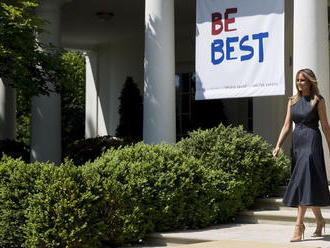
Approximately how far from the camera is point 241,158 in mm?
9227

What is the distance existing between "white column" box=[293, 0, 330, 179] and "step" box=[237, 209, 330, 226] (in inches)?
70.0

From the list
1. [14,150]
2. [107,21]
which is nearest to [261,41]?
[14,150]

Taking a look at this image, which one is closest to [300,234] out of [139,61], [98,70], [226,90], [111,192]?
[111,192]

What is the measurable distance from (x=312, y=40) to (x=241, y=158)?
2.37 m

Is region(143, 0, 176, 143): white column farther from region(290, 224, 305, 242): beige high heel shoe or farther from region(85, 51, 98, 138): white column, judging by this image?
region(85, 51, 98, 138): white column

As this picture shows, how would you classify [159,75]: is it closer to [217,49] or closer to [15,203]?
[217,49]

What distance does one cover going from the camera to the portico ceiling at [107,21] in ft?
53.2

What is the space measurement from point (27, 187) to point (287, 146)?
8513 millimetres

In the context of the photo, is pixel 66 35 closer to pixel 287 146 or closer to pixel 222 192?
pixel 287 146

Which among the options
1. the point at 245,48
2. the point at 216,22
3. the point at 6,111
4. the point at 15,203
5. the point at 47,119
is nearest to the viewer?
the point at 15,203

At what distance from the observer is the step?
814 centimetres

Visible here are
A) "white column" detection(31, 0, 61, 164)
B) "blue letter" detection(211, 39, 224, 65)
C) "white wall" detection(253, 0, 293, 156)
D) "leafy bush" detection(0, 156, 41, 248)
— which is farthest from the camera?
"white column" detection(31, 0, 61, 164)

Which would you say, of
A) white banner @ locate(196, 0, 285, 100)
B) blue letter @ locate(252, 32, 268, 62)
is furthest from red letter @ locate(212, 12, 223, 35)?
blue letter @ locate(252, 32, 268, 62)

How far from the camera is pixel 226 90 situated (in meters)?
11.0
